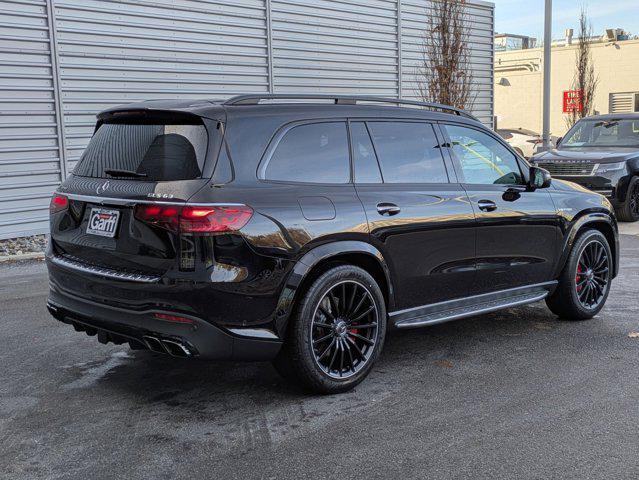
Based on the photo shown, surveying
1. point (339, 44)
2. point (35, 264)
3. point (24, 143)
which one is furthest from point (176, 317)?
point (339, 44)

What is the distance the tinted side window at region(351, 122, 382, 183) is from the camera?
4.93 meters

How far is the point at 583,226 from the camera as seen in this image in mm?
6516

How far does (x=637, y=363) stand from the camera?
5.28 metres

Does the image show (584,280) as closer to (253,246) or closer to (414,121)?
(414,121)

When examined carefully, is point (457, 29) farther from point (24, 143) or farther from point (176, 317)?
point (176, 317)

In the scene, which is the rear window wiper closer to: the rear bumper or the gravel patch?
the rear bumper

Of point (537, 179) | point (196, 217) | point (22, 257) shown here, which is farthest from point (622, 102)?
point (196, 217)

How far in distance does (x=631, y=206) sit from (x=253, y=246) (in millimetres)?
10862

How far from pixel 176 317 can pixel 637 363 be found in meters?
3.24

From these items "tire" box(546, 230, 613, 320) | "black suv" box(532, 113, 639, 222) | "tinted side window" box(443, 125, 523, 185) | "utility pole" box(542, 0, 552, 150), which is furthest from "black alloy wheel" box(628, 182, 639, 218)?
"tinted side window" box(443, 125, 523, 185)

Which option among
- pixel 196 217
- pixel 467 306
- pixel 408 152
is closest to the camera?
pixel 196 217

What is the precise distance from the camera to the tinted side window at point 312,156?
4.54 metres

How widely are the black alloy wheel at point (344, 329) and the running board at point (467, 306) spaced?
287 mm

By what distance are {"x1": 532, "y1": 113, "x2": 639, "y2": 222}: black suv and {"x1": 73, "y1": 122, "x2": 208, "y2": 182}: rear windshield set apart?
1011cm
